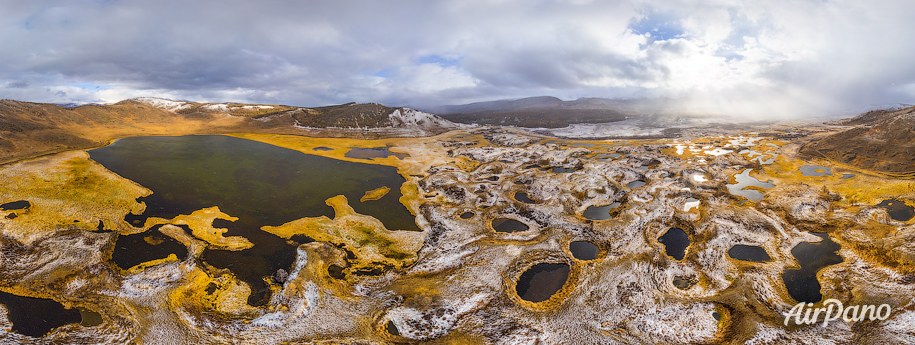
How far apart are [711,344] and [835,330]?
820 cm

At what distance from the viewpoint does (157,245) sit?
34.5 meters

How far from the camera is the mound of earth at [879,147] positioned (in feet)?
191

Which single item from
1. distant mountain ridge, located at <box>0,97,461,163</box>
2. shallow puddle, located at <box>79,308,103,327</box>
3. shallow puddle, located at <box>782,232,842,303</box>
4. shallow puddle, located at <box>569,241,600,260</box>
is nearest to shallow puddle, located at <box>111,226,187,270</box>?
shallow puddle, located at <box>79,308,103,327</box>

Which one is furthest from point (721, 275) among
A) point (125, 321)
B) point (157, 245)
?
point (157, 245)

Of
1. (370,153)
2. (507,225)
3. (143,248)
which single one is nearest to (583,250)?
(507,225)

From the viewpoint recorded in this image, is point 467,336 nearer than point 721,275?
Yes

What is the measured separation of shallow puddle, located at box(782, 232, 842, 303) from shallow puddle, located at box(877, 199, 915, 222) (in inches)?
399

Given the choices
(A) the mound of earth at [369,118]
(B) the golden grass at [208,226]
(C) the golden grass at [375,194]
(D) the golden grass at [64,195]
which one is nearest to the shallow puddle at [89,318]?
(B) the golden grass at [208,226]

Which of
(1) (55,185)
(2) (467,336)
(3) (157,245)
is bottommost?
(2) (467,336)

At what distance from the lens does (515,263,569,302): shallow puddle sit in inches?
1139

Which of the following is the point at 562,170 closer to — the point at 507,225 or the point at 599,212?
the point at 599,212

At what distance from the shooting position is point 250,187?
54.0 meters

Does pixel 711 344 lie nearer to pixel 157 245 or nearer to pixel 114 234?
pixel 157 245

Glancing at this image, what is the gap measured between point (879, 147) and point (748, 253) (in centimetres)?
5615
